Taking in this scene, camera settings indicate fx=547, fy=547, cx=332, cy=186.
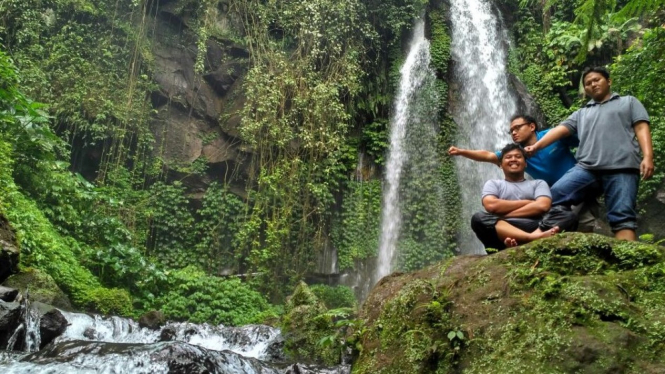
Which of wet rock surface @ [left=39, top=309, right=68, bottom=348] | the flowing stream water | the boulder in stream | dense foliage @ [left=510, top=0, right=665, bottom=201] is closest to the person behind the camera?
the flowing stream water

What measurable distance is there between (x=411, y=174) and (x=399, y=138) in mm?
1071

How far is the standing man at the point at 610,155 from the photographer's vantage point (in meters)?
3.75

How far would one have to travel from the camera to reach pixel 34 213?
8758 millimetres

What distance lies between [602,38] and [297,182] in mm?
7931

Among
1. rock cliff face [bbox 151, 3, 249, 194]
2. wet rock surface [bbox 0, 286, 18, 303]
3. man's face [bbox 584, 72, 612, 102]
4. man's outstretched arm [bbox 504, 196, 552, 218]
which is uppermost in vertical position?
rock cliff face [bbox 151, 3, 249, 194]

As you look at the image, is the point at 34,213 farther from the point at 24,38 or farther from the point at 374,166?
the point at 374,166

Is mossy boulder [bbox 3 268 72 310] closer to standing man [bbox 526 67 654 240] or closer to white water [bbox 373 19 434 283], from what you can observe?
standing man [bbox 526 67 654 240]

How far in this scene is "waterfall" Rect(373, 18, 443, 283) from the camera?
12.9 meters

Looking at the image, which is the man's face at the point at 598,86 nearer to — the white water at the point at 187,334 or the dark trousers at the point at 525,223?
the dark trousers at the point at 525,223

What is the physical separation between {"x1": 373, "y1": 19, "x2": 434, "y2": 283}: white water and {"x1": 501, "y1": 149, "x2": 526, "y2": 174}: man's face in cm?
873

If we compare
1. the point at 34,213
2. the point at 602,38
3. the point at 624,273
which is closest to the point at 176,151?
the point at 34,213

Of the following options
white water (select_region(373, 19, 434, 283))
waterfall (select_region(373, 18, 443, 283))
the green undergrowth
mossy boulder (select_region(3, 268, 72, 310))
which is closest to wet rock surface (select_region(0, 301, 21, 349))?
mossy boulder (select_region(3, 268, 72, 310))

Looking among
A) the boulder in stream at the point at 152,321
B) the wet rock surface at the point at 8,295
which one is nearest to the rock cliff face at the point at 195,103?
the boulder in stream at the point at 152,321

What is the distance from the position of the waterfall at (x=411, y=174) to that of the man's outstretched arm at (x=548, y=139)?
8.71 metres
